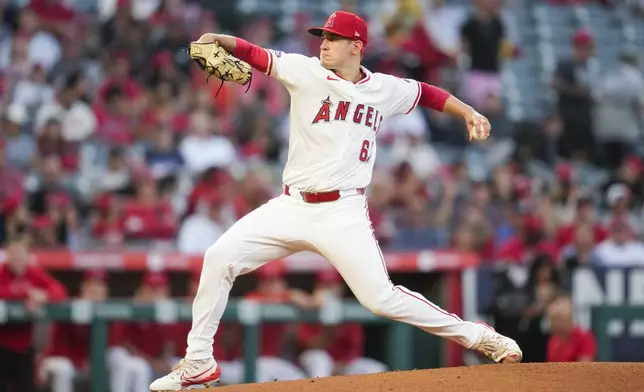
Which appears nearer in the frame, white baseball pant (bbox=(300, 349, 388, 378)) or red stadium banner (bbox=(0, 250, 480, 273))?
white baseball pant (bbox=(300, 349, 388, 378))

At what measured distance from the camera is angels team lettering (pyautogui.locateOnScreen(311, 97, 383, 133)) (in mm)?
5969

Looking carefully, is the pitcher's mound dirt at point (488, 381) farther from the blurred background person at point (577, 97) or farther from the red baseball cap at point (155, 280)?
the blurred background person at point (577, 97)

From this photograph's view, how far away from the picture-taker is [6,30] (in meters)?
12.6

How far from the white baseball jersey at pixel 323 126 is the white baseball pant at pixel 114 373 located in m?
2.96

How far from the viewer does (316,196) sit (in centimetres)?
596

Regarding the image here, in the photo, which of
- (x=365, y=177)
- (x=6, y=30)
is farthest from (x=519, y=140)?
(x=365, y=177)

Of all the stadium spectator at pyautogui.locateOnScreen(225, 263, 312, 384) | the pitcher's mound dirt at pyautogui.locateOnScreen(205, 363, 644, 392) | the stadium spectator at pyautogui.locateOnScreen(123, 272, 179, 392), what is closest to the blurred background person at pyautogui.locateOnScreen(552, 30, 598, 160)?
the stadium spectator at pyautogui.locateOnScreen(225, 263, 312, 384)

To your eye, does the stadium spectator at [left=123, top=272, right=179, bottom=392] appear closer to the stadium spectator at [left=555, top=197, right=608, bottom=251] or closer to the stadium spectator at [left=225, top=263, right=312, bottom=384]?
the stadium spectator at [left=225, top=263, right=312, bottom=384]

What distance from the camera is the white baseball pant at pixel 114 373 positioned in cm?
843

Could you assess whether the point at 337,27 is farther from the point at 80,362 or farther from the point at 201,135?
the point at 201,135

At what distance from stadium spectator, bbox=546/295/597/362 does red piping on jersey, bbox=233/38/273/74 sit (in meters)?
3.36

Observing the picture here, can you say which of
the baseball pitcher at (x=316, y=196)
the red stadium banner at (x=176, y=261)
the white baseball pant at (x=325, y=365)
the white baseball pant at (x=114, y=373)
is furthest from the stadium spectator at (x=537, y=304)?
the baseball pitcher at (x=316, y=196)

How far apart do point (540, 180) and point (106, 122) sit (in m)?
4.49

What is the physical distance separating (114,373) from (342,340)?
1718 millimetres
